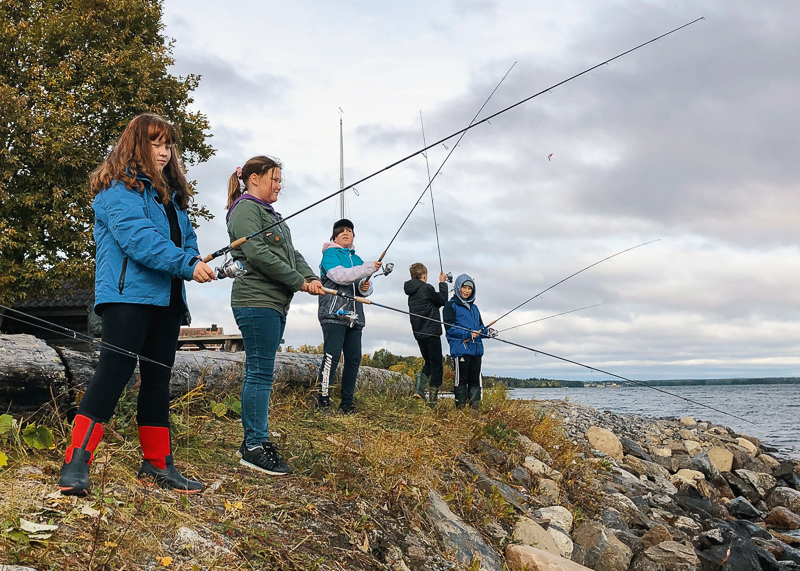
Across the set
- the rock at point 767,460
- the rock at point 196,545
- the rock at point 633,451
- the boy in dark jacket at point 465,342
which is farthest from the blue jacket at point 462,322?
the rock at point 767,460

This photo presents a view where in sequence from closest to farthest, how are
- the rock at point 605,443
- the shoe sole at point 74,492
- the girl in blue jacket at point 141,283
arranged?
the shoe sole at point 74,492 → the girl in blue jacket at point 141,283 → the rock at point 605,443

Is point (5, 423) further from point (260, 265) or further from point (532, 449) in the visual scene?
point (532, 449)

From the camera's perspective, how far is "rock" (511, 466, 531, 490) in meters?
5.96

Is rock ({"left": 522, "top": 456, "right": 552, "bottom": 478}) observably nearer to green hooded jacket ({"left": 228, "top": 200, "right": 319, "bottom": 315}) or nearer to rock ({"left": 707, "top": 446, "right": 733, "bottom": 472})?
green hooded jacket ({"left": 228, "top": 200, "right": 319, "bottom": 315})

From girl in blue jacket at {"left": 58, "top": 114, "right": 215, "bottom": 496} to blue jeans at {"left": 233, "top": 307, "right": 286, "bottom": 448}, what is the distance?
525 millimetres

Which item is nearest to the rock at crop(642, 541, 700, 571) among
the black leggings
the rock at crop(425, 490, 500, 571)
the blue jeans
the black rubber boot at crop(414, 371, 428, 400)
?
the rock at crop(425, 490, 500, 571)

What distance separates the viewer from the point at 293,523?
3271mm

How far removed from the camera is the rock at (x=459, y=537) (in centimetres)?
383

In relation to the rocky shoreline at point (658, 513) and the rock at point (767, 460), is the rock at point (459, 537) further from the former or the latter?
the rock at point (767, 460)

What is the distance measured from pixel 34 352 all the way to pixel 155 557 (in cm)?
227

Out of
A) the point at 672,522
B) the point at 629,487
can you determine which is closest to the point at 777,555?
the point at 672,522

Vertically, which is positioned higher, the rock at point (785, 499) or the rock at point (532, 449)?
the rock at point (532, 449)

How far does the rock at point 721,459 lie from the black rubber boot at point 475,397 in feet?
19.9

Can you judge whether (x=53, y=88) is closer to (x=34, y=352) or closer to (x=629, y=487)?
(x=34, y=352)
